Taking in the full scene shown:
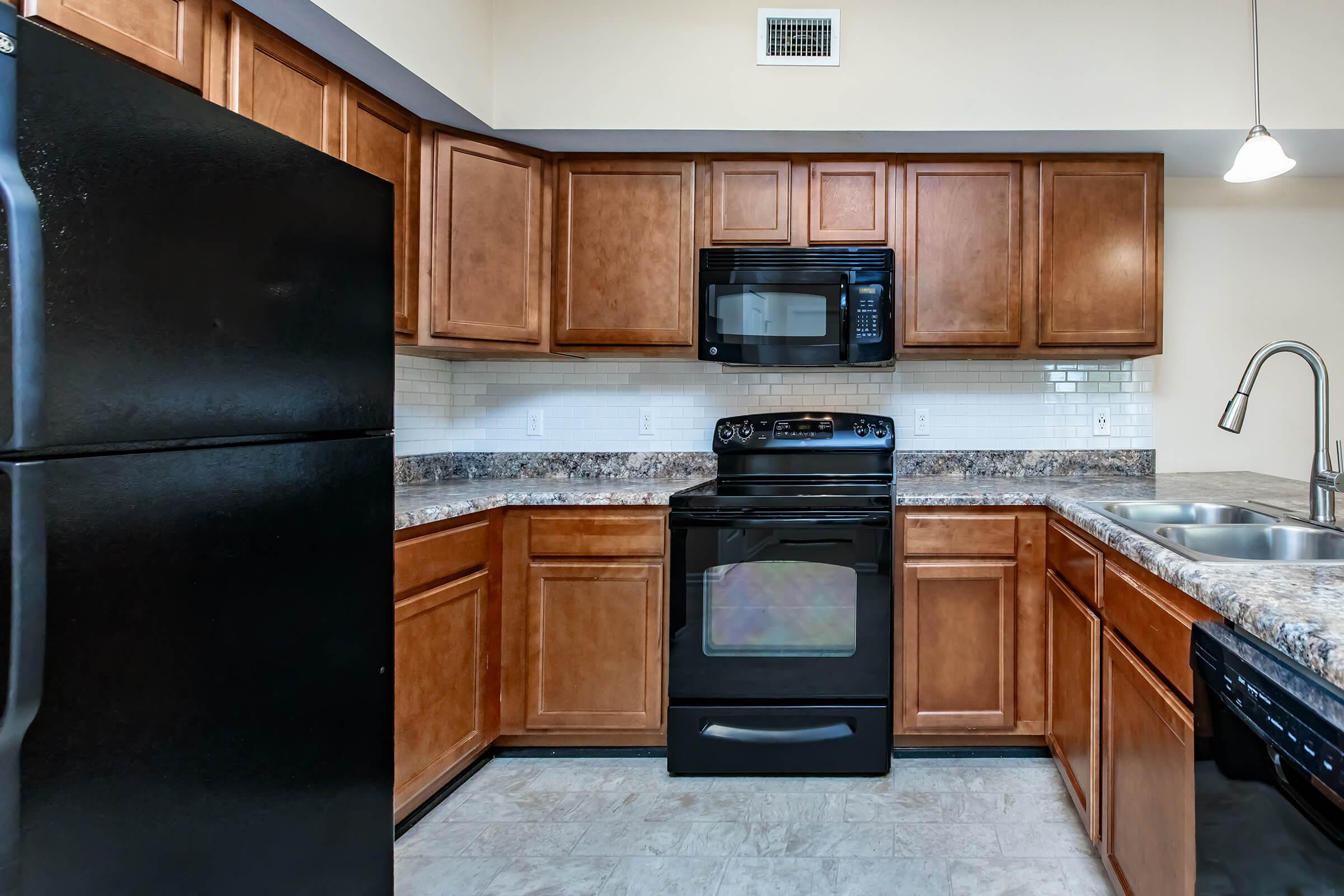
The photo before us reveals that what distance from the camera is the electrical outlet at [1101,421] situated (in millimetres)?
2895

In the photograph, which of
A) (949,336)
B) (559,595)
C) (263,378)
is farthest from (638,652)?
(263,378)

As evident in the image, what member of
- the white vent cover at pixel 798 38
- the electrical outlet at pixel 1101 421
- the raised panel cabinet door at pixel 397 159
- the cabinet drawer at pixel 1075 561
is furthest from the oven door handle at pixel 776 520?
the white vent cover at pixel 798 38

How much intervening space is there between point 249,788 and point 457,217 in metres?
1.92

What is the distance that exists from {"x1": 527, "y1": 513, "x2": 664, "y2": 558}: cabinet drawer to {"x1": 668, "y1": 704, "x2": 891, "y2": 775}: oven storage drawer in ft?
1.71

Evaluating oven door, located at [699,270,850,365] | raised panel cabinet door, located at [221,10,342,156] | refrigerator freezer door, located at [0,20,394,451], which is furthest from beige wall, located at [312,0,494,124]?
refrigerator freezer door, located at [0,20,394,451]

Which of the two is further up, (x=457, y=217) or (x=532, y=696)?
(x=457, y=217)

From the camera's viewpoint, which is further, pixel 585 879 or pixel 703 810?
pixel 703 810

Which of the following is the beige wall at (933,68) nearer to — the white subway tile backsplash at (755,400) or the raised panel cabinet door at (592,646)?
the white subway tile backsplash at (755,400)

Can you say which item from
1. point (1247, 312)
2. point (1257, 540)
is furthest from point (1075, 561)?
point (1247, 312)

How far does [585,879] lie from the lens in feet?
5.80

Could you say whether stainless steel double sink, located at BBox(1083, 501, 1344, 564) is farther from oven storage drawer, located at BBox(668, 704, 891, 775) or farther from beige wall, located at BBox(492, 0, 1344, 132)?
beige wall, located at BBox(492, 0, 1344, 132)

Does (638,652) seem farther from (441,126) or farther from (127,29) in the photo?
(127,29)

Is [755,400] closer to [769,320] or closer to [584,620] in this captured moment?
[769,320]

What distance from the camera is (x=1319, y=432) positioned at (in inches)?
61.0
